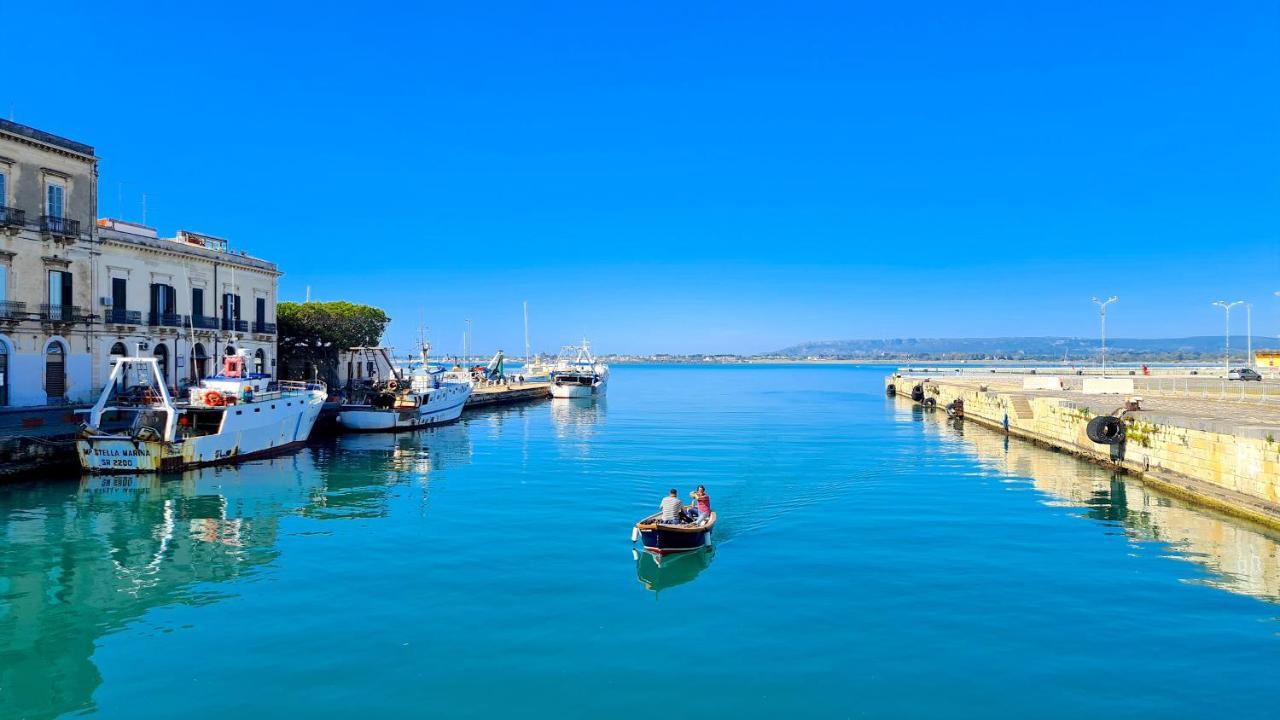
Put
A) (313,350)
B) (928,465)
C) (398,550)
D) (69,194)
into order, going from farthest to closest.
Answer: (313,350), (69,194), (928,465), (398,550)

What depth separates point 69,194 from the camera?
38.0 m

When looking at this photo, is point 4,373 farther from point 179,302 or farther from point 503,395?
point 503,395

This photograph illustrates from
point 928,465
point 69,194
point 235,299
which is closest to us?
point 928,465

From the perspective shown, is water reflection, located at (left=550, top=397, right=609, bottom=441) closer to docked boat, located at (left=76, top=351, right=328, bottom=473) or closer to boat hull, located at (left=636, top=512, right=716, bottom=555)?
docked boat, located at (left=76, top=351, right=328, bottom=473)

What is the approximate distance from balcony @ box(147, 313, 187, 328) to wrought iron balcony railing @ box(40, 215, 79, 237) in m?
6.90

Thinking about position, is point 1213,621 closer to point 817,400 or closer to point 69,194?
point 69,194

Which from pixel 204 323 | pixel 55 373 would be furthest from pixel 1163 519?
pixel 204 323

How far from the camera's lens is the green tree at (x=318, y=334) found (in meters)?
62.2

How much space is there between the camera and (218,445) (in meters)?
33.8

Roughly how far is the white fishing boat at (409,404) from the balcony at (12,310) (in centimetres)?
1768

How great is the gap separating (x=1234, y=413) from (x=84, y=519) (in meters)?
40.2

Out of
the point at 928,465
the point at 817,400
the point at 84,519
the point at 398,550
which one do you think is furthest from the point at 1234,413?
the point at 817,400

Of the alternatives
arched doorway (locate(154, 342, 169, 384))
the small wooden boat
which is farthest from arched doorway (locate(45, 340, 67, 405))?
the small wooden boat

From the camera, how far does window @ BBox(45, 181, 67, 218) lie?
36.9m
